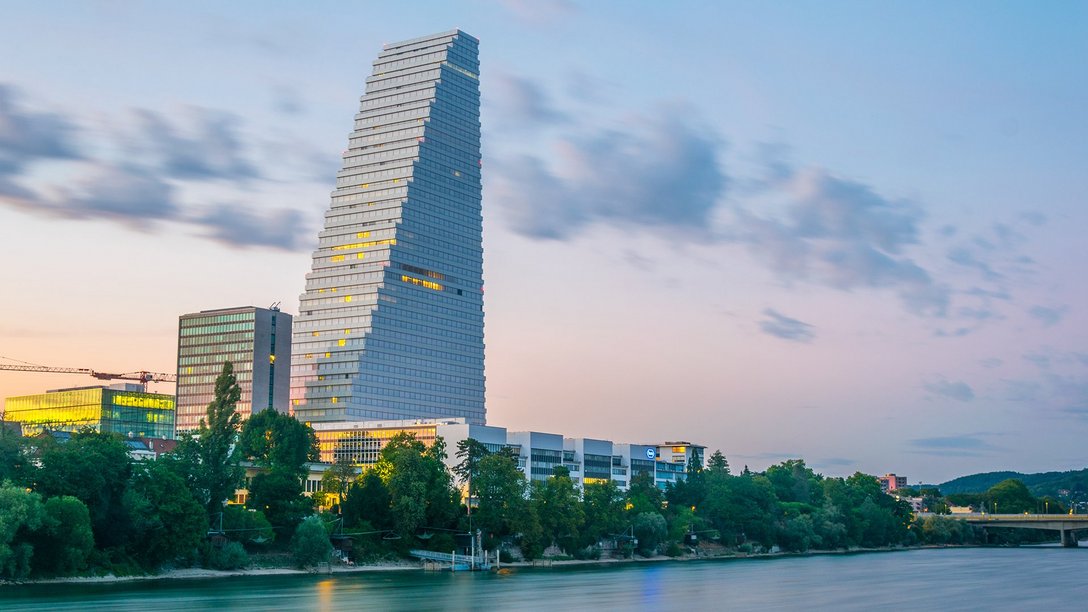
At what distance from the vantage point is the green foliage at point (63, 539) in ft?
409

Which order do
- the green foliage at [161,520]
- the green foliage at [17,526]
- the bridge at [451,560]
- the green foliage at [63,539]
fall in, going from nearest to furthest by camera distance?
the green foliage at [17,526], the green foliage at [63,539], the green foliage at [161,520], the bridge at [451,560]

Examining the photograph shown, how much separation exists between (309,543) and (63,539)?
135 ft

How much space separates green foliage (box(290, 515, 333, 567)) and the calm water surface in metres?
7.00

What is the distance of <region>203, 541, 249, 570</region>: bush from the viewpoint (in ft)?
488

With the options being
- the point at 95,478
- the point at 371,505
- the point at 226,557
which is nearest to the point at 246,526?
the point at 226,557

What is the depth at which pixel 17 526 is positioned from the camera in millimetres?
117188

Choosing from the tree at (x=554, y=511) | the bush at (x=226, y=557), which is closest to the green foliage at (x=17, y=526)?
the bush at (x=226, y=557)

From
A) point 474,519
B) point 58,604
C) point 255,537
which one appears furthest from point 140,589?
point 474,519

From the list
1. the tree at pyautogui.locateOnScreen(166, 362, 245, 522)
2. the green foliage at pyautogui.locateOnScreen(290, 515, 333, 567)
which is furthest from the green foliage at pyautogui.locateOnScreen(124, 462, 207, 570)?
the green foliage at pyautogui.locateOnScreen(290, 515, 333, 567)

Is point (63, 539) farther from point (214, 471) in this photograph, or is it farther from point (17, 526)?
point (214, 471)

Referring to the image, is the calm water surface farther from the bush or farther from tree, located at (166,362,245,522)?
tree, located at (166,362,245,522)

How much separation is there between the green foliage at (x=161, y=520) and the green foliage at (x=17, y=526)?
15.6 metres

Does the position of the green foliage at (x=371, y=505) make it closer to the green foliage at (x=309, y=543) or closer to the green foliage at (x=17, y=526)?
the green foliage at (x=309, y=543)

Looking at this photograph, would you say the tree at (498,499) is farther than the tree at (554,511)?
No
